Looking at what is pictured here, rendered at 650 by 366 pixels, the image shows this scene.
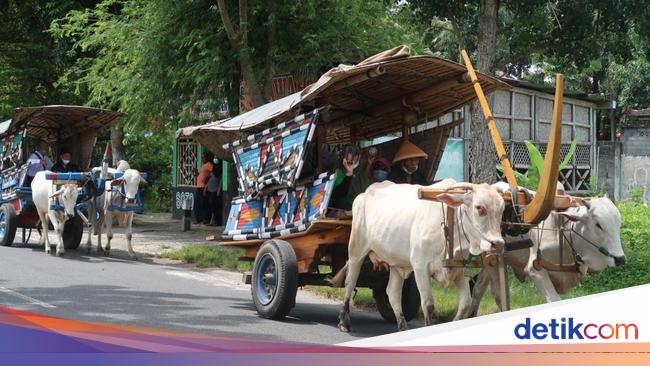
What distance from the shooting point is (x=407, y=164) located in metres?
9.38

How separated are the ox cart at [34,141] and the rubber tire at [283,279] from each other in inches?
285

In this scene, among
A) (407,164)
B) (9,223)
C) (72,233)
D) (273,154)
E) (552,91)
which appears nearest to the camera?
(407,164)

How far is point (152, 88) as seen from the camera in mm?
17453

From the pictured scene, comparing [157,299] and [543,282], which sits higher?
[543,282]

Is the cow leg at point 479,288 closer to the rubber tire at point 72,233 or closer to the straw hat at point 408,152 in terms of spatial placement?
the straw hat at point 408,152

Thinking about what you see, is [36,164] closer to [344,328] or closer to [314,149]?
[314,149]

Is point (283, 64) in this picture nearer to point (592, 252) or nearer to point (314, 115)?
point (314, 115)

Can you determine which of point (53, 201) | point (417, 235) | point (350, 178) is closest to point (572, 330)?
point (417, 235)

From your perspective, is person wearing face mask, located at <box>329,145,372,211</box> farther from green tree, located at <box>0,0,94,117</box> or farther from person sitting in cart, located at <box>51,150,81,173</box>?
green tree, located at <box>0,0,94,117</box>

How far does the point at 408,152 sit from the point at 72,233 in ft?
30.9

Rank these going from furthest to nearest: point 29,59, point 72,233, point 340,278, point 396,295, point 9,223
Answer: point 29,59 → point 72,233 → point 9,223 → point 340,278 → point 396,295

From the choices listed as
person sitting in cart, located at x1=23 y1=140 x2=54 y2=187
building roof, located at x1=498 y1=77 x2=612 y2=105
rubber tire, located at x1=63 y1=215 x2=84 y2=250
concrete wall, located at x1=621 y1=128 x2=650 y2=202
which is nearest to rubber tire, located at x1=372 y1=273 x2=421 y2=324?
rubber tire, located at x1=63 y1=215 x2=84 y2=250

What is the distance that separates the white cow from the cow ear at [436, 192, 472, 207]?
31.5 ft

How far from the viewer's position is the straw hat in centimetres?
925
